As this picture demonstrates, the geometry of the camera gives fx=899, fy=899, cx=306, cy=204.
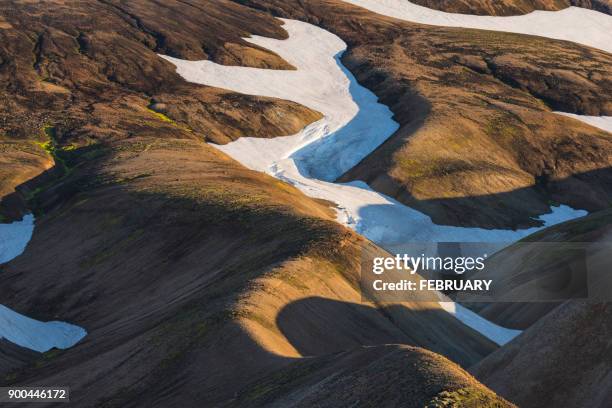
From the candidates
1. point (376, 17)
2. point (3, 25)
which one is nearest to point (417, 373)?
point (3, 25)

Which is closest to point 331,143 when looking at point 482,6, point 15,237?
point 15,237

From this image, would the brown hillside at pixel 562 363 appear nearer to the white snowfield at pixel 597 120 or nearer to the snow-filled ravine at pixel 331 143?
the snow-filled ravine at pixel 331 143

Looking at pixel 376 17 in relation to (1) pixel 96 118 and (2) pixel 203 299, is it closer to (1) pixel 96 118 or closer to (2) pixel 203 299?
(1) pixel 96 118

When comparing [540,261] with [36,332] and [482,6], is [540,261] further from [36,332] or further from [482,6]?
[482,6]

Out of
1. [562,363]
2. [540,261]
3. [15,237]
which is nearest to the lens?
[562,363]

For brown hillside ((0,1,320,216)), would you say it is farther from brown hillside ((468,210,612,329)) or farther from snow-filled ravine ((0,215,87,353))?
brown hillside ((468,210,612,329))

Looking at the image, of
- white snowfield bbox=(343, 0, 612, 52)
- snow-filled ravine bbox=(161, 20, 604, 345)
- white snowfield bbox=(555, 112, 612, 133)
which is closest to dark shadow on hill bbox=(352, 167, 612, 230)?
snow-filled ravine bbox=(161, 20, 604, 345)
